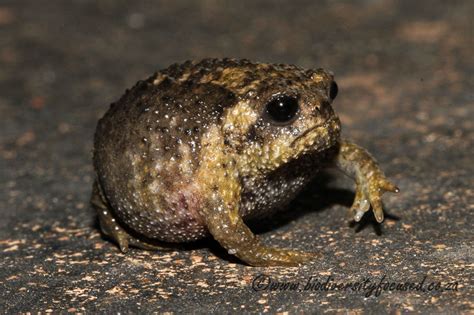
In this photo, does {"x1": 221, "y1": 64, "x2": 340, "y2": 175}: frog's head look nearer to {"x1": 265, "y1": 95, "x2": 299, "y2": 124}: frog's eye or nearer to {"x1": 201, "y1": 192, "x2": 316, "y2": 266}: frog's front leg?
{"x1": 265, "y1": 95, "x2": 299, "y2": 124}: frog's eye

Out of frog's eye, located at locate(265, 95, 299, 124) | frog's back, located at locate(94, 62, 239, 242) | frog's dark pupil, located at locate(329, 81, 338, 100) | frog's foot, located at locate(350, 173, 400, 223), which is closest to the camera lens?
frog's eye, located at locate(265, 95, 299, 124)

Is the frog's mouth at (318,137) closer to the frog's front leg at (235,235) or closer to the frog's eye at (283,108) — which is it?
the frog's eye at (283,108)

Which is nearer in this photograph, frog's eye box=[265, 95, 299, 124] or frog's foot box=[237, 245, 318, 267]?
frog's eye box=[265, 95, 299, 124]

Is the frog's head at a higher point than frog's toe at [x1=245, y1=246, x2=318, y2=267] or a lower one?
higher

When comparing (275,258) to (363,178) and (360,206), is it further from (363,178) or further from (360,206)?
(363,178)

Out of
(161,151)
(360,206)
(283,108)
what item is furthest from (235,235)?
(360,206)

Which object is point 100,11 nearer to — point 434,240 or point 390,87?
point 390,87

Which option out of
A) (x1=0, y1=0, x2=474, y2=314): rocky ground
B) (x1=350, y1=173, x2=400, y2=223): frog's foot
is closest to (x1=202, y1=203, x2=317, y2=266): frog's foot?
(x1=0, y1=0, x2=474, y2=314): rocky ground
